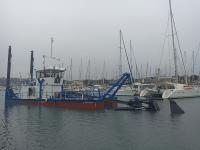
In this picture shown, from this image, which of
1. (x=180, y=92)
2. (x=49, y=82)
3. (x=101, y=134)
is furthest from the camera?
(x=180, y=92)

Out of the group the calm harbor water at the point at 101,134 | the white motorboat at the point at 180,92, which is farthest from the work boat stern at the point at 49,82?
the white motorboat at the point at 180,92

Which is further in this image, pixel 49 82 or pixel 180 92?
pixel 180 92

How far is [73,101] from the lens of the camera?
46000 mm

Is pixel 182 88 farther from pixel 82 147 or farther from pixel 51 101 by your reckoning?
pixel 82 147

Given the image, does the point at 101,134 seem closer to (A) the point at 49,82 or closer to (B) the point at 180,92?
(A) the point at 49,82

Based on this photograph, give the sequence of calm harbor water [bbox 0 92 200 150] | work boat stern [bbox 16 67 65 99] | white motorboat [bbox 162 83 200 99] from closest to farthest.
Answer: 1. calm harbor water [bbox 0 92 200 150]
2. work boat stern [bbox 16 67 65 99]
3. white motorboat [bbox 162 83 200 99]

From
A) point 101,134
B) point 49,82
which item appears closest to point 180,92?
point 49,82

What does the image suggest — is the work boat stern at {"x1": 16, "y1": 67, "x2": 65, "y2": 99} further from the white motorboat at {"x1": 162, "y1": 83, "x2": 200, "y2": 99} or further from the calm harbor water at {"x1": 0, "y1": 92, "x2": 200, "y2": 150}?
the white motorboat at {"x1": 162, "y1": 83, "x2": 200, "y2": 99}

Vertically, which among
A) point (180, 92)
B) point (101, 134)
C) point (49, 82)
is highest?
point (49, 82)

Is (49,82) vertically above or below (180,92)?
above

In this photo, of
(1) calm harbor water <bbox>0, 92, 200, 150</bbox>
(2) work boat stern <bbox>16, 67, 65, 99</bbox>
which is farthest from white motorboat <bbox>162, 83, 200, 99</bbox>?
(1) calm harbor water <bbox>0, 92, 200, 150</bbox>

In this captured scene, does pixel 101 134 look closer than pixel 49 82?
Yes

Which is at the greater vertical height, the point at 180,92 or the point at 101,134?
the point at 180,92

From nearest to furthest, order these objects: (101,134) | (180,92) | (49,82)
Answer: (101,134)
(49,82)
(180,92)
